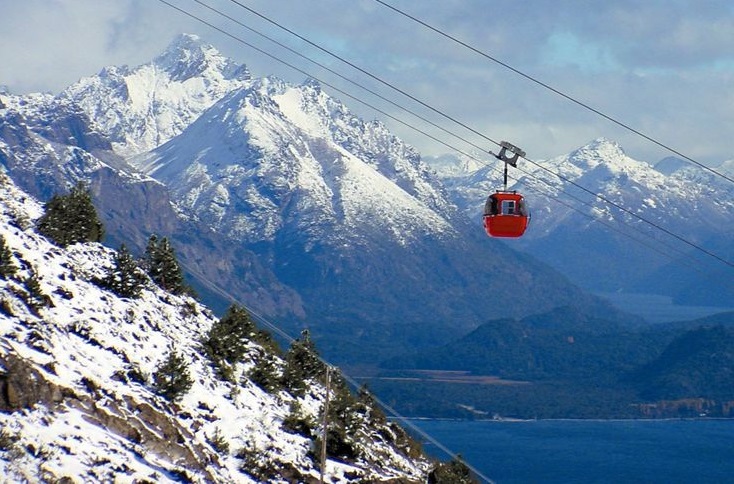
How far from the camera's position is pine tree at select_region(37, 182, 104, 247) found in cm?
7431

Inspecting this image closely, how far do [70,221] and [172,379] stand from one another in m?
17.3

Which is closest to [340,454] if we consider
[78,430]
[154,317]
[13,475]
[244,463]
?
[244,463]

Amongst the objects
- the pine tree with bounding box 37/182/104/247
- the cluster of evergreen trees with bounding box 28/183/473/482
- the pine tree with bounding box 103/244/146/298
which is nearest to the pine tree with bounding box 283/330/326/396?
the cluster of evergreen trees with bounding box 28/183/473/482

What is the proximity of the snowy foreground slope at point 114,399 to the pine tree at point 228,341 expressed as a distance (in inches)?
31.5

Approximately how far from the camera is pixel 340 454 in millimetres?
69875

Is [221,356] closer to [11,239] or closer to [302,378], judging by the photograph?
[302,378]

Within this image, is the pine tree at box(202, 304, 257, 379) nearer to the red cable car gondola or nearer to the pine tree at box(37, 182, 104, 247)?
the pine tree at box(37, 182, 104, 247)

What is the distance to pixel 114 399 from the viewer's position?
58.7 m

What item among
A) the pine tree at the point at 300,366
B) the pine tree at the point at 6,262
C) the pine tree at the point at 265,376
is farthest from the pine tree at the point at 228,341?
the pine tree at the point at 6,262

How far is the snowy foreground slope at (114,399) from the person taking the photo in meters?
52.6

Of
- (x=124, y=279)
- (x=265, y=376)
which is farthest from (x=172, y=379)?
(x=265, y=376)

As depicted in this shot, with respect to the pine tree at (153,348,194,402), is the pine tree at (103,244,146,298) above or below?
above

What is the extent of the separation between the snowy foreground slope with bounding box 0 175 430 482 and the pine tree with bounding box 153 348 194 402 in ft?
1.76

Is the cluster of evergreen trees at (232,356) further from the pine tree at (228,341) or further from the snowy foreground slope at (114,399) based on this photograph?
the snowy foreground slope at (114,399)
